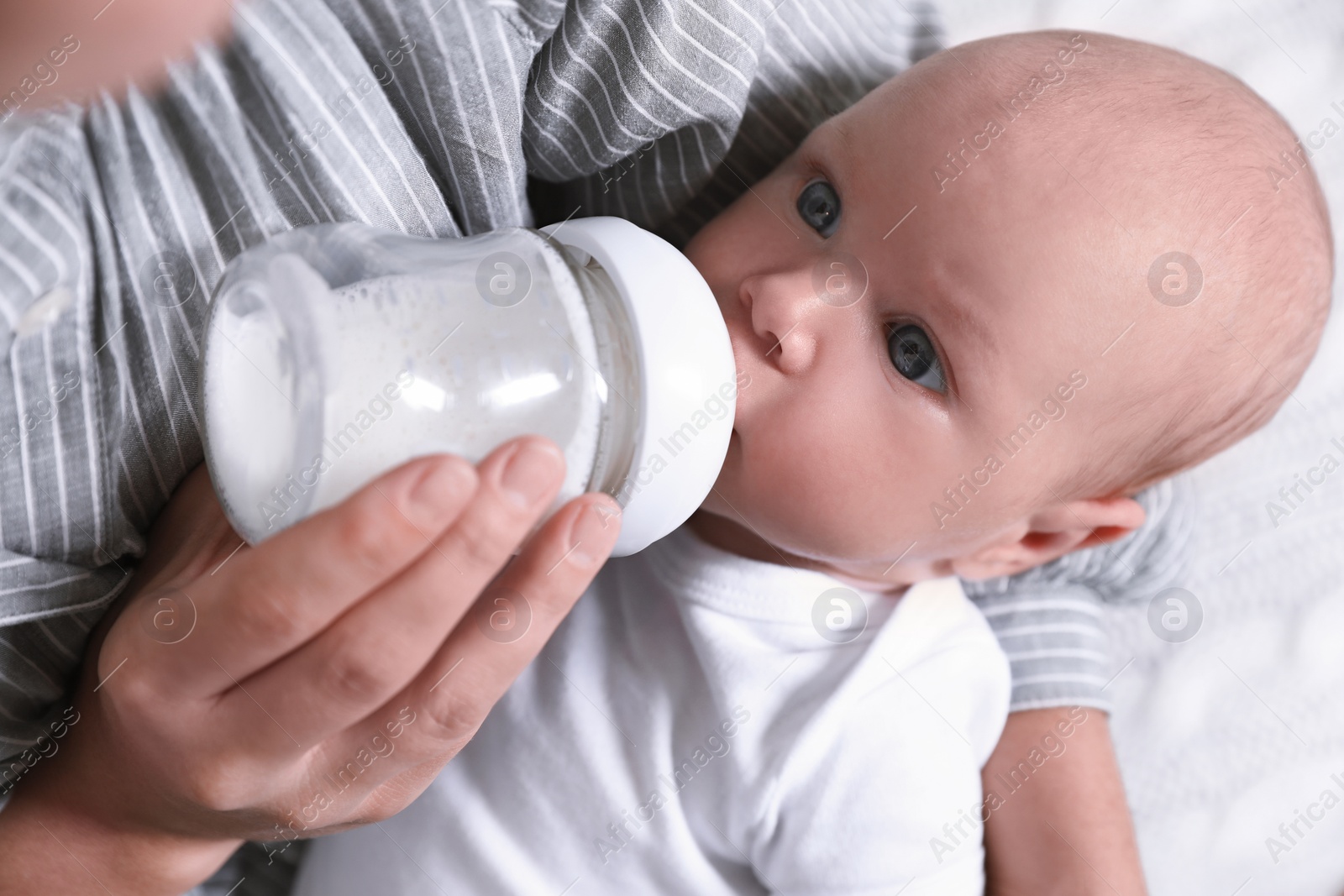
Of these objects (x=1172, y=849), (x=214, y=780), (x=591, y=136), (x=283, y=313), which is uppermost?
(x=283, y=313)

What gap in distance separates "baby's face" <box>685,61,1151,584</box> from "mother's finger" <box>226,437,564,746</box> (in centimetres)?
Result: 31

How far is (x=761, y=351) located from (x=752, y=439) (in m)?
0.08

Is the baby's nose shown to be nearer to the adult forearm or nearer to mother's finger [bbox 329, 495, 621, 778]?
mother's finger [bbox 329, 495, 621, 778]

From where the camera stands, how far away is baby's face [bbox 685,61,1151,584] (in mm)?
851

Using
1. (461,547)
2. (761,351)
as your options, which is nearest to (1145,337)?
(761,351)

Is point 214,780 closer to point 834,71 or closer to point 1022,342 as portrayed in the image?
point 1022,342

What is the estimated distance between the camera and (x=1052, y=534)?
1.08 metres

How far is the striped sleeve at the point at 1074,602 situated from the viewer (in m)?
1.22

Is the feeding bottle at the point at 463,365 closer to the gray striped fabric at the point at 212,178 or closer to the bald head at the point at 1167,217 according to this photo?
the gray striped fabric at the point at 212,178

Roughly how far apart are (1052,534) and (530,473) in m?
0.71

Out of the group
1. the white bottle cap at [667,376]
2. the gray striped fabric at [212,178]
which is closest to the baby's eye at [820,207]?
the gray striped fabric at [212,178]

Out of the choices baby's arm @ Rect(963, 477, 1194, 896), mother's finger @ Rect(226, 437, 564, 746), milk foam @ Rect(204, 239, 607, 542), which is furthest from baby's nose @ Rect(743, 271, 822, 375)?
baby's arm @ Rect(963, 477, 1194, 896)

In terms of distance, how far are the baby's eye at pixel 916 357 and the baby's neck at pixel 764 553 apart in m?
0.23

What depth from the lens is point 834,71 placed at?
3.53ft
